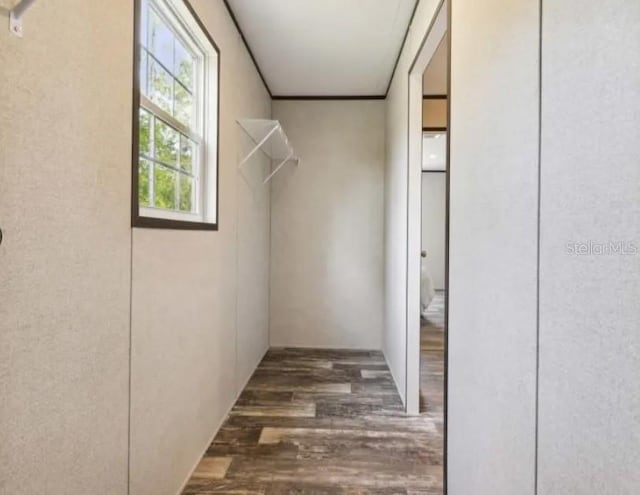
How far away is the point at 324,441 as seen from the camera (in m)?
2.15

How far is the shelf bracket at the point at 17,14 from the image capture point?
775 millimetres

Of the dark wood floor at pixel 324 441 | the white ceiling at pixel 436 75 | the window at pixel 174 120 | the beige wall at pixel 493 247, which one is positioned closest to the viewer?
the beige wall at pixel 493 247

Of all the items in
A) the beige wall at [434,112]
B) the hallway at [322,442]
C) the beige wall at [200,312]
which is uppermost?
the beige wall at [434,112]

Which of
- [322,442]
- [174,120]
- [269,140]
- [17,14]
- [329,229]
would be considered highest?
[269,140]

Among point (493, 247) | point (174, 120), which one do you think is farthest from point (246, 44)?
point (493, 247)

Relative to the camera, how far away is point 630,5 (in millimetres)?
591

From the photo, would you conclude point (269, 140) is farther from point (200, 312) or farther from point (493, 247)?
point (493, 247)

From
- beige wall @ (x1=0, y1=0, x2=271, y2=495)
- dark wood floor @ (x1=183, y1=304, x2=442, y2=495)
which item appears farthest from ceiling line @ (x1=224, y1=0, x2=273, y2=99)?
dark wood floor @ (x1=183, y1=304, x2=442, y2=495)

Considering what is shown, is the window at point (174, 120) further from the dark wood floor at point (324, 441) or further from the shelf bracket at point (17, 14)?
the dark wood floor at point (324, 441)

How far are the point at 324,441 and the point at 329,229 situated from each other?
7.26 feet

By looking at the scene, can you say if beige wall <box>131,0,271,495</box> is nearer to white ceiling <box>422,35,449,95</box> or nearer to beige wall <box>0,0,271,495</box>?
beige wall <box>0,0,271,495</box>

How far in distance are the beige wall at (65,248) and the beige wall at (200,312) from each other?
13cm

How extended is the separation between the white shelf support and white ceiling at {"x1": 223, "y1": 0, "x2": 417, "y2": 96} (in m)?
0.60

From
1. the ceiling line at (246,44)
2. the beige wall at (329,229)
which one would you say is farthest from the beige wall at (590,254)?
the beige wall at (329,229)
